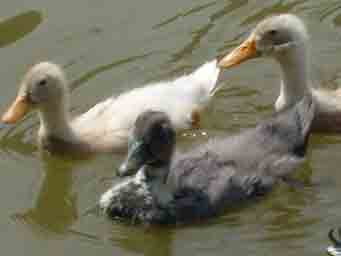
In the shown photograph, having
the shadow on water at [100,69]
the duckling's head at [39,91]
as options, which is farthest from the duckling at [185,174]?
the shadow on water at [100,69]

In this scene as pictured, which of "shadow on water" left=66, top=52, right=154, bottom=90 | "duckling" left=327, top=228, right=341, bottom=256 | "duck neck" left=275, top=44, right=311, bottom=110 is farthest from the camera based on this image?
"shadow on water" left=66, top=52, right=154, bottom=90

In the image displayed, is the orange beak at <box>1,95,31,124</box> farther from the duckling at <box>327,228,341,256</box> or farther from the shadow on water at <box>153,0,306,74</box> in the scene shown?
the duckling at <box>327,228,341,256</box>

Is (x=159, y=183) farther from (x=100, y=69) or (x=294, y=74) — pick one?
(x=100, y=69)

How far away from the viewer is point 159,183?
20.4 feet

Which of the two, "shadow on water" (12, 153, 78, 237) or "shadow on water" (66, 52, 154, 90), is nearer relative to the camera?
"shadow on water" (12, 153, 78, 237)

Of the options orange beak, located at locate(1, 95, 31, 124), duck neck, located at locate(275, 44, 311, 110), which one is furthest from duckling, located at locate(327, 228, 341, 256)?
orange beak, located at locate(1, 95, 31, 124)

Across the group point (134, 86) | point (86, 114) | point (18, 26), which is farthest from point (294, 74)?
point (18, 26)

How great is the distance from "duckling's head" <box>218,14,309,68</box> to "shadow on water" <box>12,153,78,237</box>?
1201mm

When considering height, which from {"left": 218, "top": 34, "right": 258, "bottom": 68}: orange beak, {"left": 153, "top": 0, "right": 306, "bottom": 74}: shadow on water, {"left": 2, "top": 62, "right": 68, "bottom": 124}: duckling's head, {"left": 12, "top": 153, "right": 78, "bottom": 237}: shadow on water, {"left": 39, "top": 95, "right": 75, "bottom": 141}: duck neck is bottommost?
{"left": 12, "top": 153, "right": 78, "bottom": 237}: shadow on water

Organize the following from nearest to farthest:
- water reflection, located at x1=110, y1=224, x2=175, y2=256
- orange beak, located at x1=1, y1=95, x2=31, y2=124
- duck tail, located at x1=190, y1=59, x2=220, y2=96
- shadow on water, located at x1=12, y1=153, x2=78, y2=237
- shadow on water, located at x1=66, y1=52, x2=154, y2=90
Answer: water reflection, located at x1=110, y1=224, x2=175, y2=256 → shadow on water, located at x1=12, y1=153, x2=78, y2=237 → orange beak, located at x1=1, y1=95, x2=31, y2=124 → duck tail, located at x1=190, y1=59, x2=220, y2=96 → shadow on water, located at x1=66, y1=52, x2=154, y2=90

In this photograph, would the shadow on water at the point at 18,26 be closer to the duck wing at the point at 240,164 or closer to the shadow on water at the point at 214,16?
the shadow on water at the point at 214,16

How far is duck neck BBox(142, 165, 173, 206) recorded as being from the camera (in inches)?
243

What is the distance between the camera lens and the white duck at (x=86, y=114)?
275 inches

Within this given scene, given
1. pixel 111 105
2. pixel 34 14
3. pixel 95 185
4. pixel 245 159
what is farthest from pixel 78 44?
pixel 245 159
